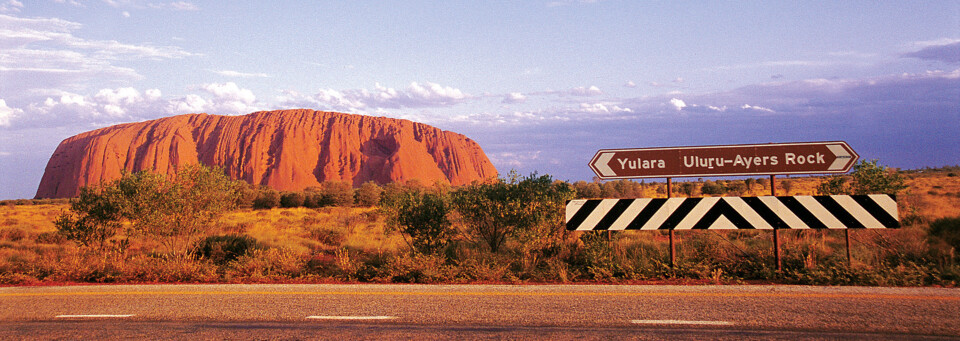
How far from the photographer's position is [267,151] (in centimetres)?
10325

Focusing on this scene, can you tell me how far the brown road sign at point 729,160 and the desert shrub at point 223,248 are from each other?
8.61 m

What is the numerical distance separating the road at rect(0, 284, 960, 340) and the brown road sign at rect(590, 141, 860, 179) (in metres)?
2.70

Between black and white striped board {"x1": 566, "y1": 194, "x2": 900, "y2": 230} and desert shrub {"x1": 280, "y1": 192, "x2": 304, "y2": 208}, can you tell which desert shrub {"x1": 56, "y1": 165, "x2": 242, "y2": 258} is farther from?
desert shrub {"x1": 280, "y1": 192, "x2": 304, "y2": 208}

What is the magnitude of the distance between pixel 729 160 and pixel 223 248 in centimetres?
1183

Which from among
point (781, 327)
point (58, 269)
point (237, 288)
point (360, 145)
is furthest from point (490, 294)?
point (360, 145)

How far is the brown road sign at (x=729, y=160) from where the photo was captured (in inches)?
354

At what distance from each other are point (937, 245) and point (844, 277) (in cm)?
432

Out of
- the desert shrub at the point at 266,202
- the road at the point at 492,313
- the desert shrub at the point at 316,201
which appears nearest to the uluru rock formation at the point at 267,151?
the desert shrub at the point at 316,201

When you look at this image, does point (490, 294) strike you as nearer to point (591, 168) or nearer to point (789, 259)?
point (591, 168)

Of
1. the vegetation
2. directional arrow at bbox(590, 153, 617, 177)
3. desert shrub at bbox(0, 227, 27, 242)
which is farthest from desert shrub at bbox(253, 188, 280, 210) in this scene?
directional arrow at bbox(590, 153, 617, 177)

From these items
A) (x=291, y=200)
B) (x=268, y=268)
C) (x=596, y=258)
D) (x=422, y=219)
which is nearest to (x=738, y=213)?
(x=596, y=258)

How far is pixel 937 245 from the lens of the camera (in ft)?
32.3

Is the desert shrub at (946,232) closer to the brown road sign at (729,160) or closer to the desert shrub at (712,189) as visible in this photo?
the brown road sign at (729,160)

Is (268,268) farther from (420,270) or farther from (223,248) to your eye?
(223,248)
